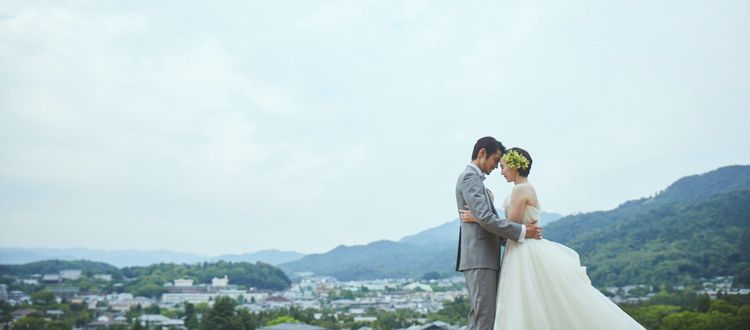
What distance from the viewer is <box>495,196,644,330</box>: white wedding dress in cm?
337

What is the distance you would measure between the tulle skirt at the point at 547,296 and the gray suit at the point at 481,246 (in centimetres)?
5

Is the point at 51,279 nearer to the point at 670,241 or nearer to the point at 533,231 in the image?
the point at 670,241

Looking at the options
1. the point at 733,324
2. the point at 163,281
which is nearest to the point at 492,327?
the point at 733,324

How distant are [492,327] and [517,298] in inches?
7.5

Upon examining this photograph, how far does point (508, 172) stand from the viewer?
365 cm

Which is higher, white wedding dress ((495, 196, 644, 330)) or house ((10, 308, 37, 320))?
house ((10, 308, 37, 320))

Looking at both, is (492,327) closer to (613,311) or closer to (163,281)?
(613,311)

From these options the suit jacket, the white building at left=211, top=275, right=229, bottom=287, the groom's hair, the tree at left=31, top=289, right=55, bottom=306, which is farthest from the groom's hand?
the white building at left=211, top=275, right=229, bottom=287

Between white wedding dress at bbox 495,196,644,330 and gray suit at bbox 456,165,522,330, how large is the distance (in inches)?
2.1

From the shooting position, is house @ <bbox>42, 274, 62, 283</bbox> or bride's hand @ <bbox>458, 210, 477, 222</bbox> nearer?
bride's hand @ <bbox>458, 210, 477, 222</bbox>

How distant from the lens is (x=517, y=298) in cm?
338

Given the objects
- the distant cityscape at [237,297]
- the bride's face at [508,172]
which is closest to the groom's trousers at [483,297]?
the bride's face at [508,172]

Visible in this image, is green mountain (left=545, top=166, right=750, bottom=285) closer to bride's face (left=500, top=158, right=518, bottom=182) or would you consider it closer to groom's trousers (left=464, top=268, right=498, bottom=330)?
bride's face (left=500, top=158, right=518, bottom=182)

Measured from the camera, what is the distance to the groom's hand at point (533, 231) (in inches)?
140
